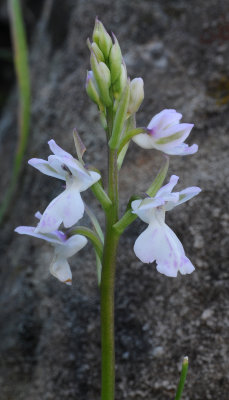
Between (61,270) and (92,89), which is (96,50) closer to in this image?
(92,89)

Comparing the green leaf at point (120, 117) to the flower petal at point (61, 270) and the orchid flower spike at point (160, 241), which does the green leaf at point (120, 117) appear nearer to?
the orchid flower spike at point (160, 241)

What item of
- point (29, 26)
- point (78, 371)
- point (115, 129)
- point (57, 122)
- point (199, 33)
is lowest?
point (78, 371)

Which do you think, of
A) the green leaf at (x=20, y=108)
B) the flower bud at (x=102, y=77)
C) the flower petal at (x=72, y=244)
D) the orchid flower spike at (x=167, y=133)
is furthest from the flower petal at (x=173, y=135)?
the green leaf at (x=20, y=108)

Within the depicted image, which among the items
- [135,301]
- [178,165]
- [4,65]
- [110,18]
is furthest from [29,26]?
[135,301]

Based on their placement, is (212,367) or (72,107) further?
(72,107)

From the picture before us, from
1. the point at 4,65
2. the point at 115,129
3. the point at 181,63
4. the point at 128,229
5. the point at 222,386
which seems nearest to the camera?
the point at 115,129

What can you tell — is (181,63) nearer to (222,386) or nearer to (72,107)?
(72,107)

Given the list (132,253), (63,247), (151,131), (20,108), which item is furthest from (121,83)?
(20,108)
